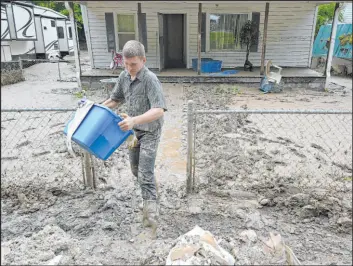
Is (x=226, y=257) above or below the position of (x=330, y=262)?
above

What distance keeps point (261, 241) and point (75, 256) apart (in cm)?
156

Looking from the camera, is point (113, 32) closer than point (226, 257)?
No

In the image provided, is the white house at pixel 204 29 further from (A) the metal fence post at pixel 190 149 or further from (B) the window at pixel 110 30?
(A) the metal fence post at pixel 190 149

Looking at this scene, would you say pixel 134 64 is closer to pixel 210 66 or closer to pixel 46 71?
pixel 210 66

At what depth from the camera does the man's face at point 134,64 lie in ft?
7.93

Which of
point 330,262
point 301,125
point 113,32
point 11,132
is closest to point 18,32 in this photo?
point 113,32

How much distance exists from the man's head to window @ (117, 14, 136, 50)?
9353mm

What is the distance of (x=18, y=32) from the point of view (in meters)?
13.7

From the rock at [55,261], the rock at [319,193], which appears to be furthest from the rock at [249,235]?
the rock at [55,261]

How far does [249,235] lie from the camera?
262 centimetres

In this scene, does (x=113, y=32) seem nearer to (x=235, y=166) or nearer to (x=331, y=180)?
(x=235, y=166)

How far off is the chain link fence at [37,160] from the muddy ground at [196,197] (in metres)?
0.02

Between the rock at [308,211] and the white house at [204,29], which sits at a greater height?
the white house at [204,29]

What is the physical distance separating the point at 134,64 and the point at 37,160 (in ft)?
9.12
